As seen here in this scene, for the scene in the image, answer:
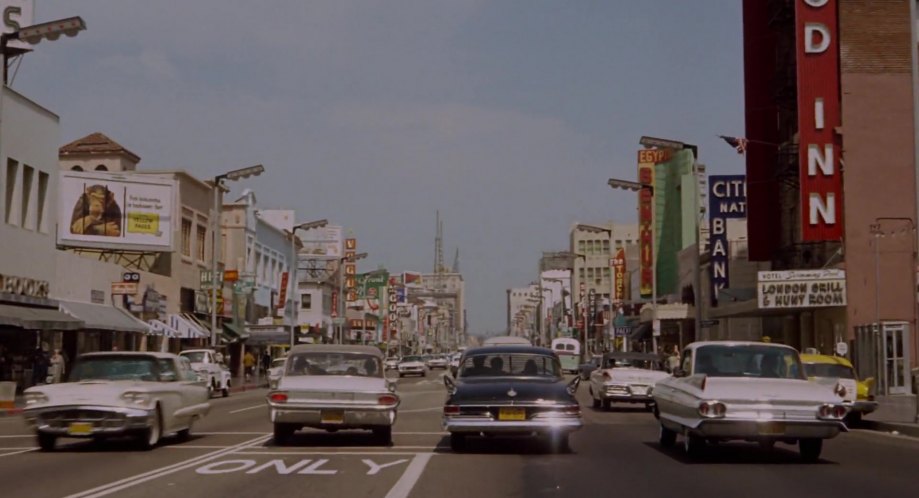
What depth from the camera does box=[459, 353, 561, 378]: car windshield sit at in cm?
1891

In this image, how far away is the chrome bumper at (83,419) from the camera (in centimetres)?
1784

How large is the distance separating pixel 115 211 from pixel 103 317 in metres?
8.47

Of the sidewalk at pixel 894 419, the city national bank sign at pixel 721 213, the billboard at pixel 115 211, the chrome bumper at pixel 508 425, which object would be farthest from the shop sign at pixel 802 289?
the billboard at pixel 115 211

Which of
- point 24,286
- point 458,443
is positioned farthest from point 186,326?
point 458,443

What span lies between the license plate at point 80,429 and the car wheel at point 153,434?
907mm

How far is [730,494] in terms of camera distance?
13047 mm

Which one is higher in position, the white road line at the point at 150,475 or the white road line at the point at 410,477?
the white road line at the point at 410,477

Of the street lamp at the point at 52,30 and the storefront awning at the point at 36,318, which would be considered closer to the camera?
the street lamp at the point at 52,30

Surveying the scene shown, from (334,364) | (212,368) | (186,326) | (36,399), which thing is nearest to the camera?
(36,399)

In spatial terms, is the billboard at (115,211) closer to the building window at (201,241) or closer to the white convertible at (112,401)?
the building window at (201,241)

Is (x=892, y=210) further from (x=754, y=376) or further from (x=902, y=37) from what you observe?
(x=754, y=376)

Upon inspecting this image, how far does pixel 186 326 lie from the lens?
57469mm

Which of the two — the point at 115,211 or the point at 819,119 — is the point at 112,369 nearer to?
the point at 819,119

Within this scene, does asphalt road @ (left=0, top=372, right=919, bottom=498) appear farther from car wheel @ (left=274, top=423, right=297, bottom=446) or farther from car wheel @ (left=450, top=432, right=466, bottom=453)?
car wheel @ (left=274, top=423, right=297, bottom=446)
